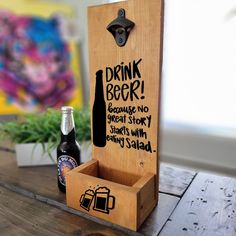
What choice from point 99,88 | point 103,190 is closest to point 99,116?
point 99,88

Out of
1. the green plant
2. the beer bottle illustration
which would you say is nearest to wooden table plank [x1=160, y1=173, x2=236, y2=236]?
the beer bottle illustration

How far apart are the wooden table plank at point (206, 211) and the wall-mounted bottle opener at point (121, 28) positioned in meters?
0.42

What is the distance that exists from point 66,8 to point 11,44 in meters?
0.51

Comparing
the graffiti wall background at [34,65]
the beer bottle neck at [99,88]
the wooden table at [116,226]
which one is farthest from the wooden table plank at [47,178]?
the graffiti wall background at [34,65]

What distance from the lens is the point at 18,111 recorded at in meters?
1.66

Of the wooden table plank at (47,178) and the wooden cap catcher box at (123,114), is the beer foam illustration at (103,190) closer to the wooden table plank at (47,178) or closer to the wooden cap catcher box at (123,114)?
the wooden cap catcher box at (123,114)

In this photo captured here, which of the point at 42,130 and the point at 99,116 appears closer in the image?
the point at 99,116

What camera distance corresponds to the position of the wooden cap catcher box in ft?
1.68

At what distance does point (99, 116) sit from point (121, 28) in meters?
0.23

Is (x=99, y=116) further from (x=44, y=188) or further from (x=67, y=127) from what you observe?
(x=44, y=188)

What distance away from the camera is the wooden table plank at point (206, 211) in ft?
1.64

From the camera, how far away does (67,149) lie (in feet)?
2.08

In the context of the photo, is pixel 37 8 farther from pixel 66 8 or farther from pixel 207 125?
pixel 207 125

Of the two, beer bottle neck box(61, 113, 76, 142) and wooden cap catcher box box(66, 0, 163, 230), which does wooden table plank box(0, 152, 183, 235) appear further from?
beer bottle neck box(61, 113, 76, 142)
